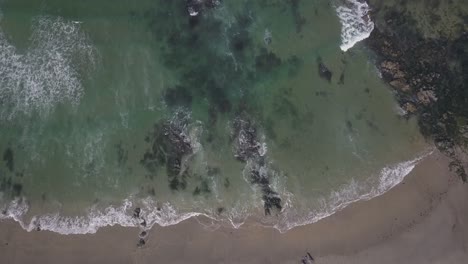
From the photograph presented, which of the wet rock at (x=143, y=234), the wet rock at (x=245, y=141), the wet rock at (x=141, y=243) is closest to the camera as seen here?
the wet rock at (x=141, y=243)

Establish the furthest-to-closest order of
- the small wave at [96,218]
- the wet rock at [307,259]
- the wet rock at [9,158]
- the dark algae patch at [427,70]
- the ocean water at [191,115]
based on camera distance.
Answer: the dark algae patch at [427,70] < the wet rock at [9,158] < the ocean water at [191,115] < the small wave at [96,218] < the wet rock at [307,259]

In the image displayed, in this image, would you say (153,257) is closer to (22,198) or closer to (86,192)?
(86,192)

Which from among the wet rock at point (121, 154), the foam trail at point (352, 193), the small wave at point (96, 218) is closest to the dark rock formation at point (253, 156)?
the foam trail at point (352, 193)

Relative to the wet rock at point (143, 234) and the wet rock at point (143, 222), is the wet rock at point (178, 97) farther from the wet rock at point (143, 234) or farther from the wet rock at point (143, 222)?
the wet rock at point (143, 234)

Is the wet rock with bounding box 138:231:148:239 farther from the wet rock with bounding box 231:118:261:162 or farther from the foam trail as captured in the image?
the foam trail

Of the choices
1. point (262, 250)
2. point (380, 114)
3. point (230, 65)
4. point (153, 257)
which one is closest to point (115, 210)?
point (153, 257)

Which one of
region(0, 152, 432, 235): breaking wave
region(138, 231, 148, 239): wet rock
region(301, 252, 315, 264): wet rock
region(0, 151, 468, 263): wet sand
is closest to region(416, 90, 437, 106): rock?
region(0, 152, 432, 235): breaking wave
